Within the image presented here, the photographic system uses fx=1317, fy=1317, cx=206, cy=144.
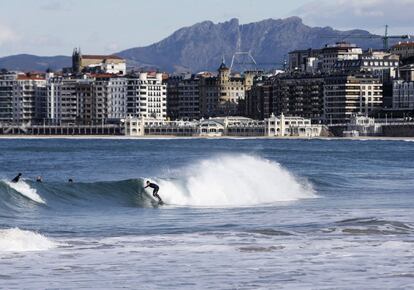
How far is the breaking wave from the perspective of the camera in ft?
159

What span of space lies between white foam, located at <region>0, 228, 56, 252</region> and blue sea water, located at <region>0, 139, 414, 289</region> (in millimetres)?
26

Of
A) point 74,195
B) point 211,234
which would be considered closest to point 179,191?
point 74,195

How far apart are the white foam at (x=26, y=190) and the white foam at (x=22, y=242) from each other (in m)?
15.7

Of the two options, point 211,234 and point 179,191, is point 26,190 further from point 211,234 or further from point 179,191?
Answer: point 211,234

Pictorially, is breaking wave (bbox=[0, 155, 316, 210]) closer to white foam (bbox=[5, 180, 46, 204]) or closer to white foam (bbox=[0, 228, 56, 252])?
white foam (bbox=[5, 180, 46, 204])

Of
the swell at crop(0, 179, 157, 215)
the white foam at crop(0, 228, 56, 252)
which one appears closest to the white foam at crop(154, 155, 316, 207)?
the swell at crop(0, 179, 157, 215)

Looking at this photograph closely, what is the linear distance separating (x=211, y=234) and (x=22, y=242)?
576 centimetres

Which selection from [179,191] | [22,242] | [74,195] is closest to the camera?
[22,242]

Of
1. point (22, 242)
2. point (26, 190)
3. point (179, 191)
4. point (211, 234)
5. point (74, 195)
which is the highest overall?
point (22, 242)

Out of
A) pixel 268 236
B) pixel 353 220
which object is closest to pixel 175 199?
pixel 353 220

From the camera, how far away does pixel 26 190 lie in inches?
1921

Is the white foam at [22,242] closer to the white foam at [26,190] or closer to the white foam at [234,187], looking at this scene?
the white foam at [26,190]

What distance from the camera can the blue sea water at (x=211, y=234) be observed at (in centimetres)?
2627

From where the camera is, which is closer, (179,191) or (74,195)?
(74,195)
